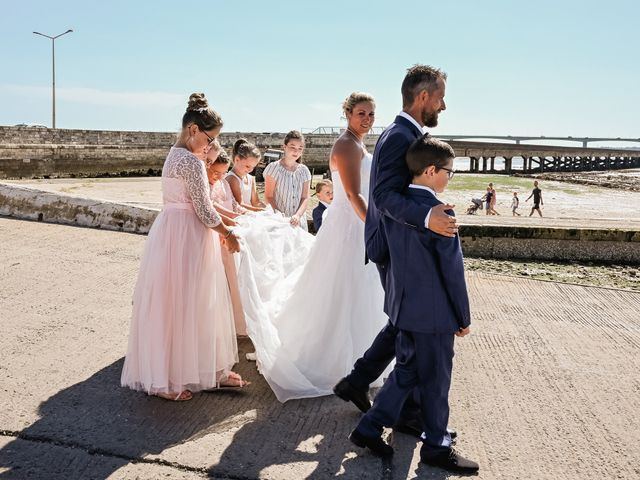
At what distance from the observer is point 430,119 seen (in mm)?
3047

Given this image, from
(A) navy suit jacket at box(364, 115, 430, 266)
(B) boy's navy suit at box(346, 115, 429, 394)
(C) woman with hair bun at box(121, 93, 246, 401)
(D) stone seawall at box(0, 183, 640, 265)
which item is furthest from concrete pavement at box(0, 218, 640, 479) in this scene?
(D) stone seawall at box(0, 183, 640, 265)

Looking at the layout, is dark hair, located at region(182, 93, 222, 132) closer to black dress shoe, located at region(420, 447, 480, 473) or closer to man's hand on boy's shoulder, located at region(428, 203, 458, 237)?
man's hand on boy's shoulder, located at region(428, 203, 458, 237)

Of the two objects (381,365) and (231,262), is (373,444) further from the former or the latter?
(231,262)

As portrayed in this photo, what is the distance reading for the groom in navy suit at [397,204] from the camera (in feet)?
8.81

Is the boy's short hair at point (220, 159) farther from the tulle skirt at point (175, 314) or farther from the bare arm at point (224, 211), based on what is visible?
the tulle skirt at point (175, 314)

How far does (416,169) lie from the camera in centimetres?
278

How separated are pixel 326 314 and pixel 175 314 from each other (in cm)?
93

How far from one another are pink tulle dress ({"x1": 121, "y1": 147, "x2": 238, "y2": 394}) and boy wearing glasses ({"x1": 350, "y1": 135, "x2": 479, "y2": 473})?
118 cm

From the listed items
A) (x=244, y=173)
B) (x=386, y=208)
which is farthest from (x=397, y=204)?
(x=244, y=173)

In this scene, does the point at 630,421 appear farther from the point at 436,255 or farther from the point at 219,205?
the point at 219,205

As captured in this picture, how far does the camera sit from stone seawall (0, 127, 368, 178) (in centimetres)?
2706

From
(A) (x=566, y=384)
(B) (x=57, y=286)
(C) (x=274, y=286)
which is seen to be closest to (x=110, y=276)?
(B) (x=57, y=286)

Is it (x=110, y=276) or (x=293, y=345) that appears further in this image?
(x=110, y=276)

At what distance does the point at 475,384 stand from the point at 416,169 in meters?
1.62
